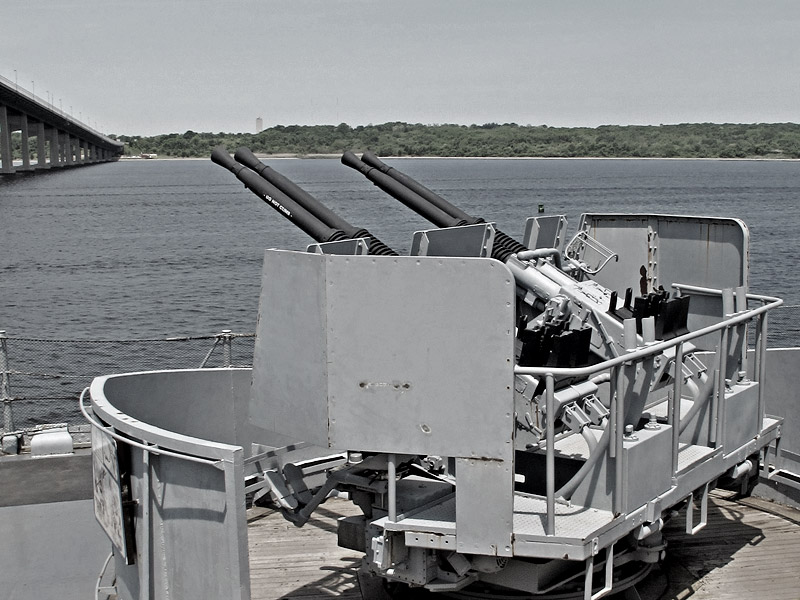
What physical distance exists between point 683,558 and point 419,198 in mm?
3495

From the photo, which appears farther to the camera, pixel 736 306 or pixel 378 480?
pixel 736 306

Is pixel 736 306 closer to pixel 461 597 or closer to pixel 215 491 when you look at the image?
pixel 461 597

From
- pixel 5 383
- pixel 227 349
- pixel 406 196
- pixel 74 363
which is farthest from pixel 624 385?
pixel 74 363

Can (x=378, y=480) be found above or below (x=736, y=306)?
below

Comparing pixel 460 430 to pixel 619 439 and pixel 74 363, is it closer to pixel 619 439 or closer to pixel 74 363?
pixel 619 439

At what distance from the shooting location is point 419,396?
5.07 metres

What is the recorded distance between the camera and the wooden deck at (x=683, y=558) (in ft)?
21.5

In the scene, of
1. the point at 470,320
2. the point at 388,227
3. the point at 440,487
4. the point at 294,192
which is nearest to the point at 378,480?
the point at 440,487

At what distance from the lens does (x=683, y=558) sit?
706cm

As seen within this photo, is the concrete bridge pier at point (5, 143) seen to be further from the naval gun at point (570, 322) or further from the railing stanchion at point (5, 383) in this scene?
the naval gun at point (570, 322)

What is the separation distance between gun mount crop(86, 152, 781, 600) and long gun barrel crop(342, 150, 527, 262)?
1.78m

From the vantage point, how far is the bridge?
80188 mm

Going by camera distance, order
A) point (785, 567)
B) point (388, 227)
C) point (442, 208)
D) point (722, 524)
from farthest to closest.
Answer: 1. point (388, 227)
2. point (442, 208)
3. point (722, 524)
4. point (785, 567)

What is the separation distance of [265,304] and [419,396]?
0.98m
